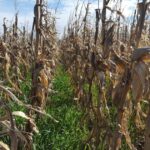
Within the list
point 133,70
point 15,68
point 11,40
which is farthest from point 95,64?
point 11,40

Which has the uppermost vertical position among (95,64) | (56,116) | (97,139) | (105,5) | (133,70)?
(105,5)

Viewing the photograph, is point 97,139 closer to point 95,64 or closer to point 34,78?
point 95,64

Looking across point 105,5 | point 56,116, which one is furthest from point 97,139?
→ point 56,116

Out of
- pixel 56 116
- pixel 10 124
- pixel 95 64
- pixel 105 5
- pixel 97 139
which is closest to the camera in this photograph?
pixel 10 124

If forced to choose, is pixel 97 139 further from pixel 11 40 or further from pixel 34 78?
pixel 11 40

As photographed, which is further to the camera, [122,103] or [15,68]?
[15,68]

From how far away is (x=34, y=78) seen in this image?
4.66 m

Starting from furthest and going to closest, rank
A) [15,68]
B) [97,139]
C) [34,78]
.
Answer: [15,68], [34,78], [97,139]

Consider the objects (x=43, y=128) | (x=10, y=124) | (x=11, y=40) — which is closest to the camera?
(x=10, y=124)

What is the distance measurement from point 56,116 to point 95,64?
5.29 feet

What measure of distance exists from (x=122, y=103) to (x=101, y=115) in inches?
46.8

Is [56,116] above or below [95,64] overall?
below

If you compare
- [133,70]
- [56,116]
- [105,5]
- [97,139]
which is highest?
[105,5]

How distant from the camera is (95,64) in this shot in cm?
368
